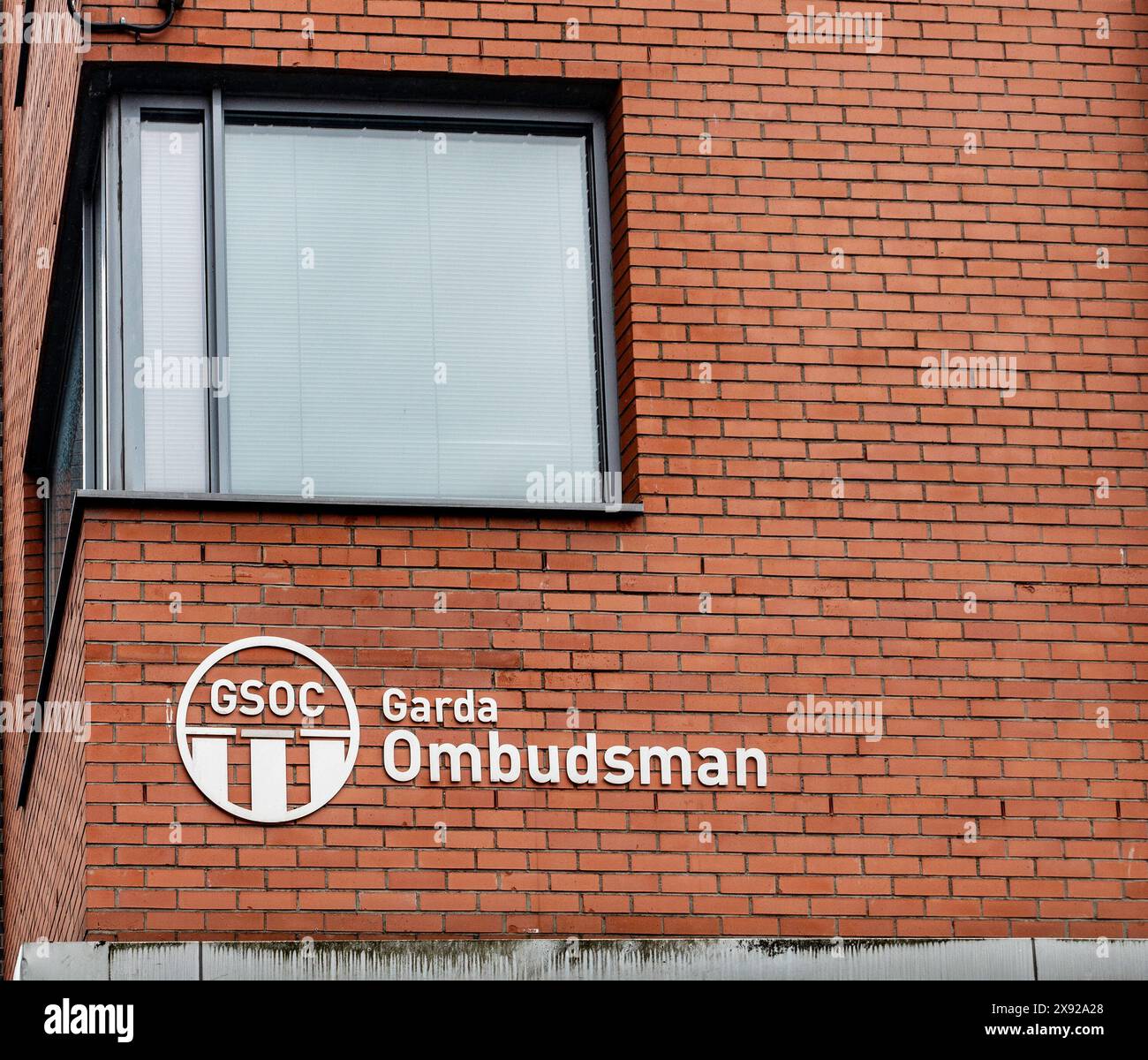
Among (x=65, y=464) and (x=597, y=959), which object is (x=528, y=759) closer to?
(x=597, y=959)

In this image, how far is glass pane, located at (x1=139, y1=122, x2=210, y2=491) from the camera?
829 cm

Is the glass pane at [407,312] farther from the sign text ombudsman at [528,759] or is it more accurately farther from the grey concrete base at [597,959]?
the grey concrete base at [597,959]

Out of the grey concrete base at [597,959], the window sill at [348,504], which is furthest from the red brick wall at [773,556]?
the grey concrete base at [597,959]

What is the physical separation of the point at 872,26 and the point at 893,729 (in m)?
2.90

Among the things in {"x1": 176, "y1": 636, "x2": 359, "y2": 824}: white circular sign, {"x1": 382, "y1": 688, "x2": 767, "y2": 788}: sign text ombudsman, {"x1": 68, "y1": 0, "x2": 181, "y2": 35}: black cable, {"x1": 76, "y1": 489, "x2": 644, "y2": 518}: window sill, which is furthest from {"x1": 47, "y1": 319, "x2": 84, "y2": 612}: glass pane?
{"x1": 382, "y1": 688, "x2": 767, "y2": 788}: sign text ombudsman

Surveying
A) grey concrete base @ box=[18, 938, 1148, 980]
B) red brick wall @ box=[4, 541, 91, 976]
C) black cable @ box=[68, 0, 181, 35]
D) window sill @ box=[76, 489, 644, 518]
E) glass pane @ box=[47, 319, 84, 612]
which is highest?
black cable @ box=[68, 0, 181, 35]

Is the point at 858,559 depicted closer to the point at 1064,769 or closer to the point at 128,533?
the point at 1064,769

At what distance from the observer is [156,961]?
7.20 metres

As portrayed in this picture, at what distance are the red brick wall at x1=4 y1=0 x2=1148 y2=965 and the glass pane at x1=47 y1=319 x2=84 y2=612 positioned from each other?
1.30m

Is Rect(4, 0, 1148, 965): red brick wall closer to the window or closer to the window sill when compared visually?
the window sill

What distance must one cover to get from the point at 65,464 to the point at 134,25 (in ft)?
9.58

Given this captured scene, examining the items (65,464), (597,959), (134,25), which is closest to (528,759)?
(597,959)

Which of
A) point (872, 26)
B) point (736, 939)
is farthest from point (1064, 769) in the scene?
point (872, 26)

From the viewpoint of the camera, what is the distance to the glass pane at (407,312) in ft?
27.7
